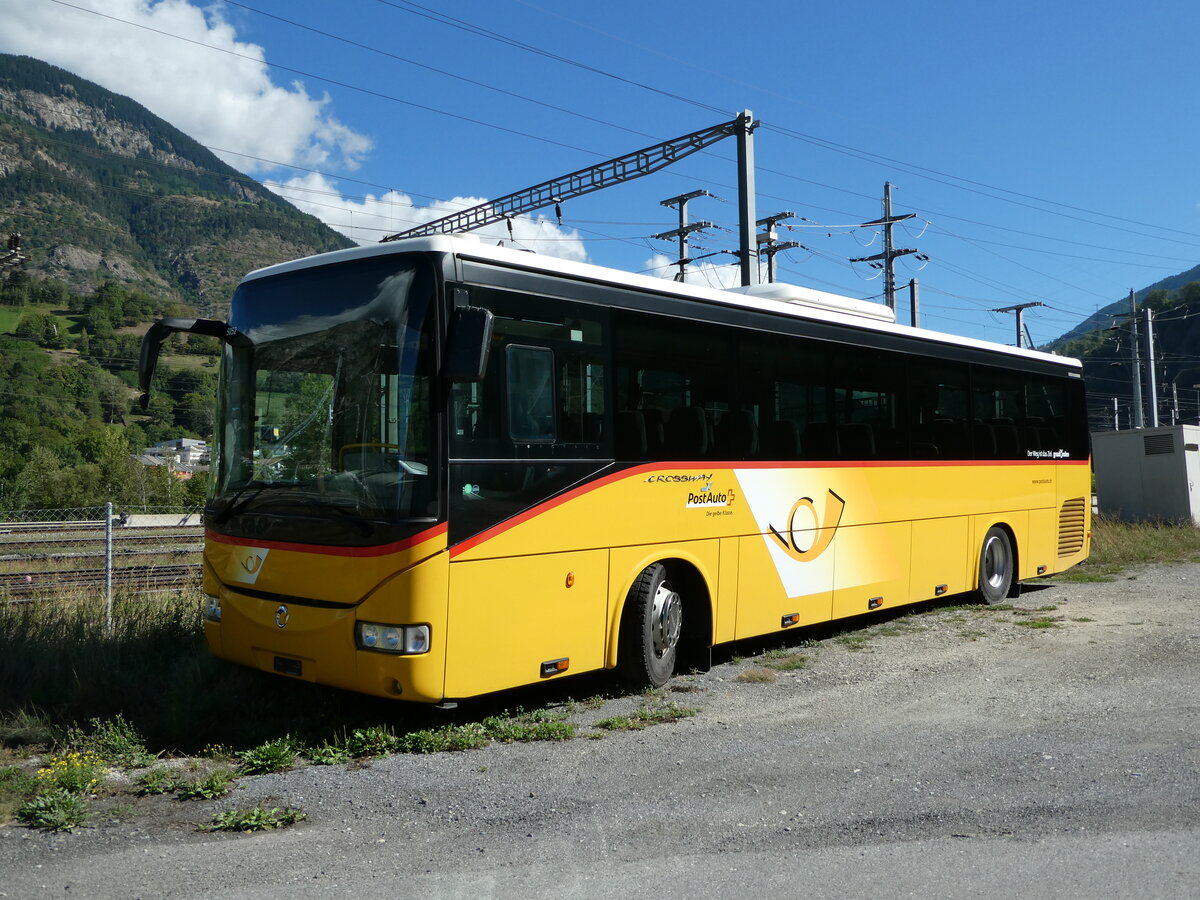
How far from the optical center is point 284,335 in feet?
23.4

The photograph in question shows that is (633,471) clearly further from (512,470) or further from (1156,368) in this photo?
(1156,368)

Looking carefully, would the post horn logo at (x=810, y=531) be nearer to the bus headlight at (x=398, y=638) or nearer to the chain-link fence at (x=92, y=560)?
the bus headlight at (x=398, y=638)

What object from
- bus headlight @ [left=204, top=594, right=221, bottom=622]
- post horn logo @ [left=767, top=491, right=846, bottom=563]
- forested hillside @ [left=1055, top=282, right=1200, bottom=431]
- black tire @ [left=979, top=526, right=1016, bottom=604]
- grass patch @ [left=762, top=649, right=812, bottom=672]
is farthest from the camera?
forested hillside @ [left=1055, top=282, right=1200, bottom=431]

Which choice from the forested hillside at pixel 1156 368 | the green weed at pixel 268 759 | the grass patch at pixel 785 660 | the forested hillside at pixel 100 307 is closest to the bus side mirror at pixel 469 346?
the green weed at pixel 268 759

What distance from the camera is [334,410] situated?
6.63 m

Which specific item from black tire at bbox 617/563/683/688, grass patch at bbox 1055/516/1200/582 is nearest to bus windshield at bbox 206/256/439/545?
black tire at bbox 617/563/683/688

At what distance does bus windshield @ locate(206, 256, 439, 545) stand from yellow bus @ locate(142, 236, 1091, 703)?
0.05ft

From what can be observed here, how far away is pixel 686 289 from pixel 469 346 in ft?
9.52

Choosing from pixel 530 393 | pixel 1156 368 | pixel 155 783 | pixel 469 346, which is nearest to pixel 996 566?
pixel 530 393

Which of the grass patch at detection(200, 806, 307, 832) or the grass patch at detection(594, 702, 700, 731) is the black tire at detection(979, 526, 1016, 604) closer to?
the grass patch at detection(594, 702, 700, 731)

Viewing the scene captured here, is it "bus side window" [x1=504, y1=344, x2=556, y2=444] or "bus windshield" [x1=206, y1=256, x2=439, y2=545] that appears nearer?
"bus windshield" [x1=206, y1=256, x2=439, y2=545]

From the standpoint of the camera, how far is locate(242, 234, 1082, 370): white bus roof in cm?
677

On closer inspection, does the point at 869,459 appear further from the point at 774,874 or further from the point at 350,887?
the point at 350,887

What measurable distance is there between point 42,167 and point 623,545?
207 meters
